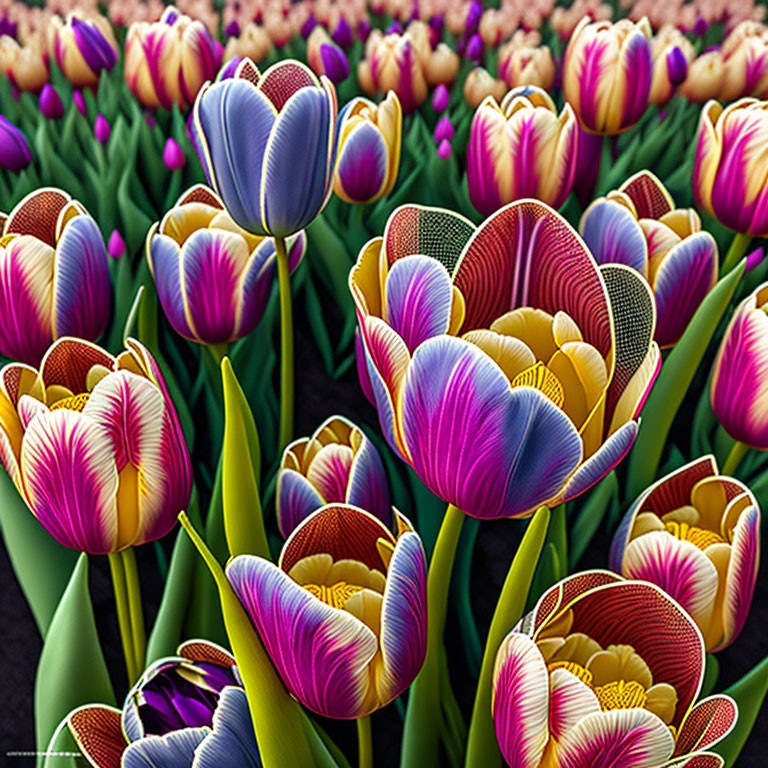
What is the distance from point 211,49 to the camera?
3.08 ft

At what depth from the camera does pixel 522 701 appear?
11.6 inches

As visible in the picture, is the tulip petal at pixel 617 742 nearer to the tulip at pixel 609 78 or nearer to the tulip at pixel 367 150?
the tulip at pixel 367 150

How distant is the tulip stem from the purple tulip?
464mm

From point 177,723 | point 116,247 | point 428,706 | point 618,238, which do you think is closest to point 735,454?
point 618,238

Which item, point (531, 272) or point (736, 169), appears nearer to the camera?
point (531, 272)

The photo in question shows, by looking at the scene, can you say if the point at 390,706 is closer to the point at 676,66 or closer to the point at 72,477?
the point at 72,477

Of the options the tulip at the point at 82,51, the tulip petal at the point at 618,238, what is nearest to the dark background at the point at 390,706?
the tulip petal at the point at 618,238

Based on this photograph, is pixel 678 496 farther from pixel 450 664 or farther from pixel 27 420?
pixel 27 420

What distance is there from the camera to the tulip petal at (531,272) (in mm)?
335

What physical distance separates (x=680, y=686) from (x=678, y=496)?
0.47ft

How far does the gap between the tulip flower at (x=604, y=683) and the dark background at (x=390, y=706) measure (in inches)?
7.6

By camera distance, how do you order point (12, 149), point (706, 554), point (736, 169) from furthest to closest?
point (12, 149) → point (736, 169) → point (706, 554)

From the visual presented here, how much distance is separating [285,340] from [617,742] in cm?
33

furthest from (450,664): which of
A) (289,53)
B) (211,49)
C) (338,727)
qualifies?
(289,53)
